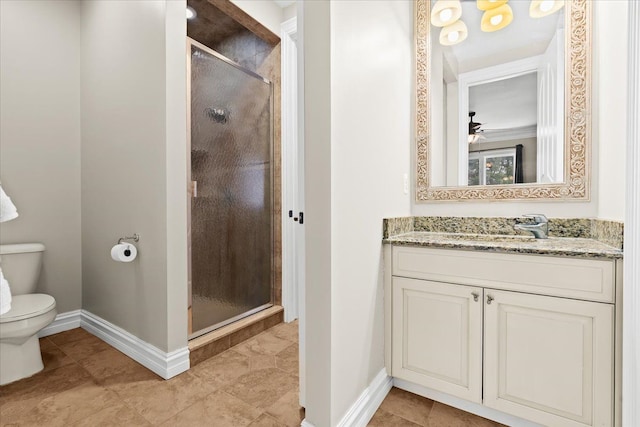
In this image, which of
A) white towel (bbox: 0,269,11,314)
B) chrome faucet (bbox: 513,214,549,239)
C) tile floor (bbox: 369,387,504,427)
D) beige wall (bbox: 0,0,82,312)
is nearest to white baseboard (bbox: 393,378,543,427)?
tile floor (bbox: 369,387,504,427)

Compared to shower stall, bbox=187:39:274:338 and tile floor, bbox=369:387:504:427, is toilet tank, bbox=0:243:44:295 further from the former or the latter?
tile floor, bbox=369:387:504:427

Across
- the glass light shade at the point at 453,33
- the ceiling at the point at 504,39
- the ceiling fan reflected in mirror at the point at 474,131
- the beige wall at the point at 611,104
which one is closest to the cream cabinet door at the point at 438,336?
the beige wall at the point at 611,104

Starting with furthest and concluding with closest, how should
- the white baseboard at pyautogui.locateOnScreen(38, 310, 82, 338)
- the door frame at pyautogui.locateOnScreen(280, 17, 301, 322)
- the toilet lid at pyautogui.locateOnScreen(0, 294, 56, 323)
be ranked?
1. the door frame at pyautogui.locateOnScreen(280, 17, 301, 322)
2. the white baseboard at pyautogui.locateOnScreen(38, 310, 82, 338)
3. the toilet lid at pyautogui.locateOnScreen(0, 294, 56, 323)

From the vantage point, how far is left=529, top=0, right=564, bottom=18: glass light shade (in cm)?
160

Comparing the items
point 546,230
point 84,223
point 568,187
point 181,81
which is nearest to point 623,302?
point 546,230

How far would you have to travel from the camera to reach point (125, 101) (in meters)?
1.97

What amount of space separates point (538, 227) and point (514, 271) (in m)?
0.41

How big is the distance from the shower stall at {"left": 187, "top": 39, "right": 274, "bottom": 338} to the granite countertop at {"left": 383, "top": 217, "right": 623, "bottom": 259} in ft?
3.89

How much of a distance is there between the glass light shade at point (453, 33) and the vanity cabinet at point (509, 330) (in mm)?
1353

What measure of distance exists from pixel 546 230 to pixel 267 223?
1.88 metres

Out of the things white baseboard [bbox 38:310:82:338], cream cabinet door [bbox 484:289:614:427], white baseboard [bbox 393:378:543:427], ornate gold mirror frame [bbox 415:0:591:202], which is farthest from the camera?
white baseboard [bbox 38:310:82:338]

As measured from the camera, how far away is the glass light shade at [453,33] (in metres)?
1.85

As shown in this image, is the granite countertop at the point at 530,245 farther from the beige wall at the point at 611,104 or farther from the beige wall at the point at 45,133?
the beige wall at the point at 45,133

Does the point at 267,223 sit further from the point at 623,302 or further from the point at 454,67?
the point at 623,302
